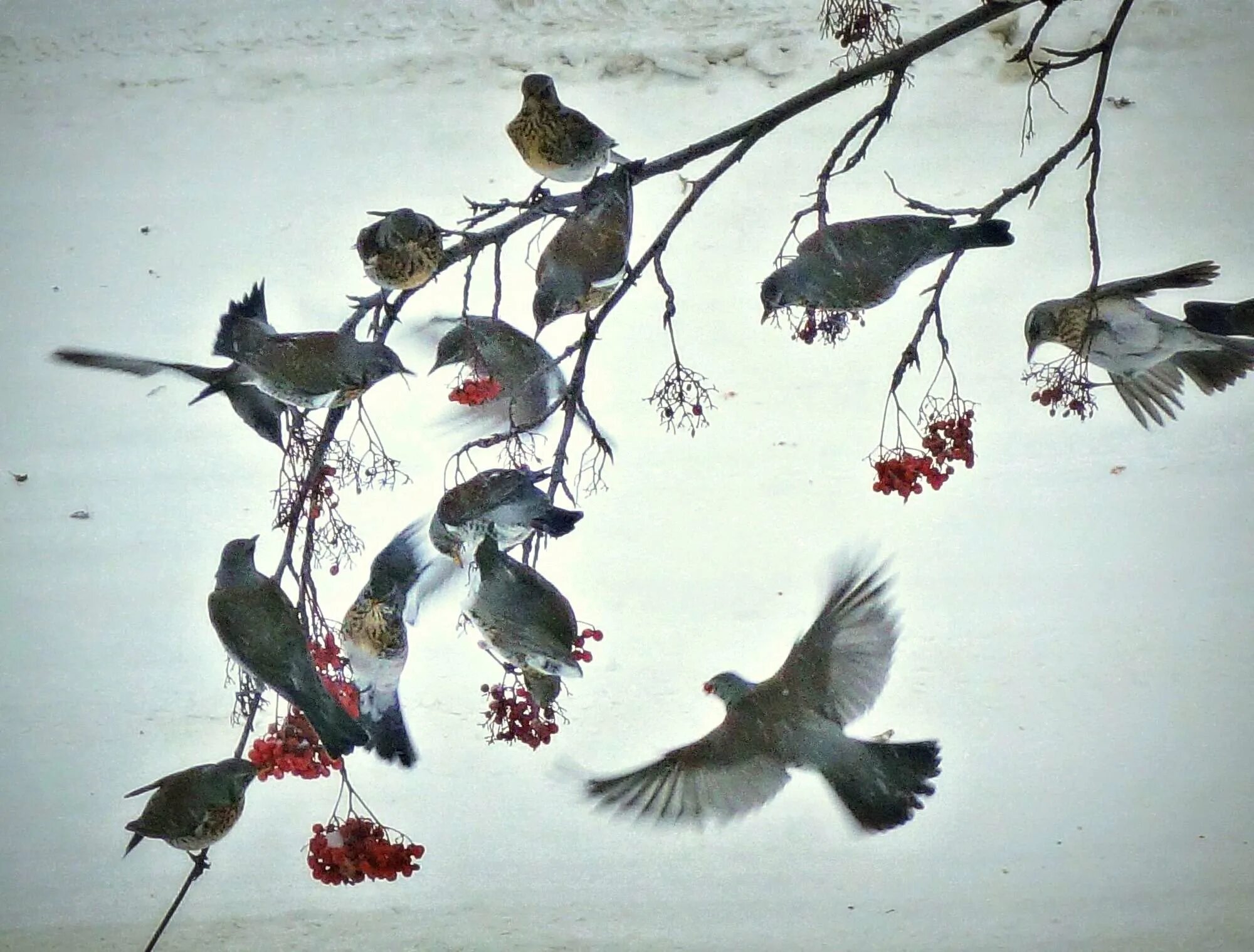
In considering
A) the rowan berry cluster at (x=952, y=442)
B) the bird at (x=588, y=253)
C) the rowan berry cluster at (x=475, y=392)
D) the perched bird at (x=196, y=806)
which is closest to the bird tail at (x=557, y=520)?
the rowan berry cluster at (x=475, y=392)

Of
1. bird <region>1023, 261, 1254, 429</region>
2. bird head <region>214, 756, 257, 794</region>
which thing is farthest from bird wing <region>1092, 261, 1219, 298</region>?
bird head <region>214, 756, 257, 794</region>

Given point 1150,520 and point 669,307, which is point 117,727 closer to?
point 669,307

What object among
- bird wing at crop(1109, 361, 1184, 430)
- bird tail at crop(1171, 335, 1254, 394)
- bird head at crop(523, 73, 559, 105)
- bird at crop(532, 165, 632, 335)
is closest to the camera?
bird at crop(532, 165, 632, 335)

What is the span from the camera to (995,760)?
1.79m

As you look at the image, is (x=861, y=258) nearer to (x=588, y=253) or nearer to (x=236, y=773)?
(x=588, y=253)

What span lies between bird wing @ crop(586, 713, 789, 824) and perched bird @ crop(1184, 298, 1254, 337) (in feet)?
2.08

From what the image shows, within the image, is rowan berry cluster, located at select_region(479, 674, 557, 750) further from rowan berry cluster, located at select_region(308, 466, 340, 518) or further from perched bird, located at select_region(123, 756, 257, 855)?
perched bird, located at select_region(123, 756, 257, 855)

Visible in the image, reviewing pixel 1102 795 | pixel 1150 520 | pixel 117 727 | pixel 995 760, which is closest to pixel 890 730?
pixel 995 760

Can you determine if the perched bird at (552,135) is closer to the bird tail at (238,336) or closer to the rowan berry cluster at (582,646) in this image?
the bird tail at (238,336)

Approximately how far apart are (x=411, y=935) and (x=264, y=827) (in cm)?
28

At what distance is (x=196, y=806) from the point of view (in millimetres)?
1171

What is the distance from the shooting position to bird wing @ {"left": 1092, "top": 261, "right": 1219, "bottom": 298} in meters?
1.10

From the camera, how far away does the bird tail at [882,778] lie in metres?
1.30

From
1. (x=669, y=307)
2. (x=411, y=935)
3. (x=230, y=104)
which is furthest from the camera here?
(x=230, y=104)
